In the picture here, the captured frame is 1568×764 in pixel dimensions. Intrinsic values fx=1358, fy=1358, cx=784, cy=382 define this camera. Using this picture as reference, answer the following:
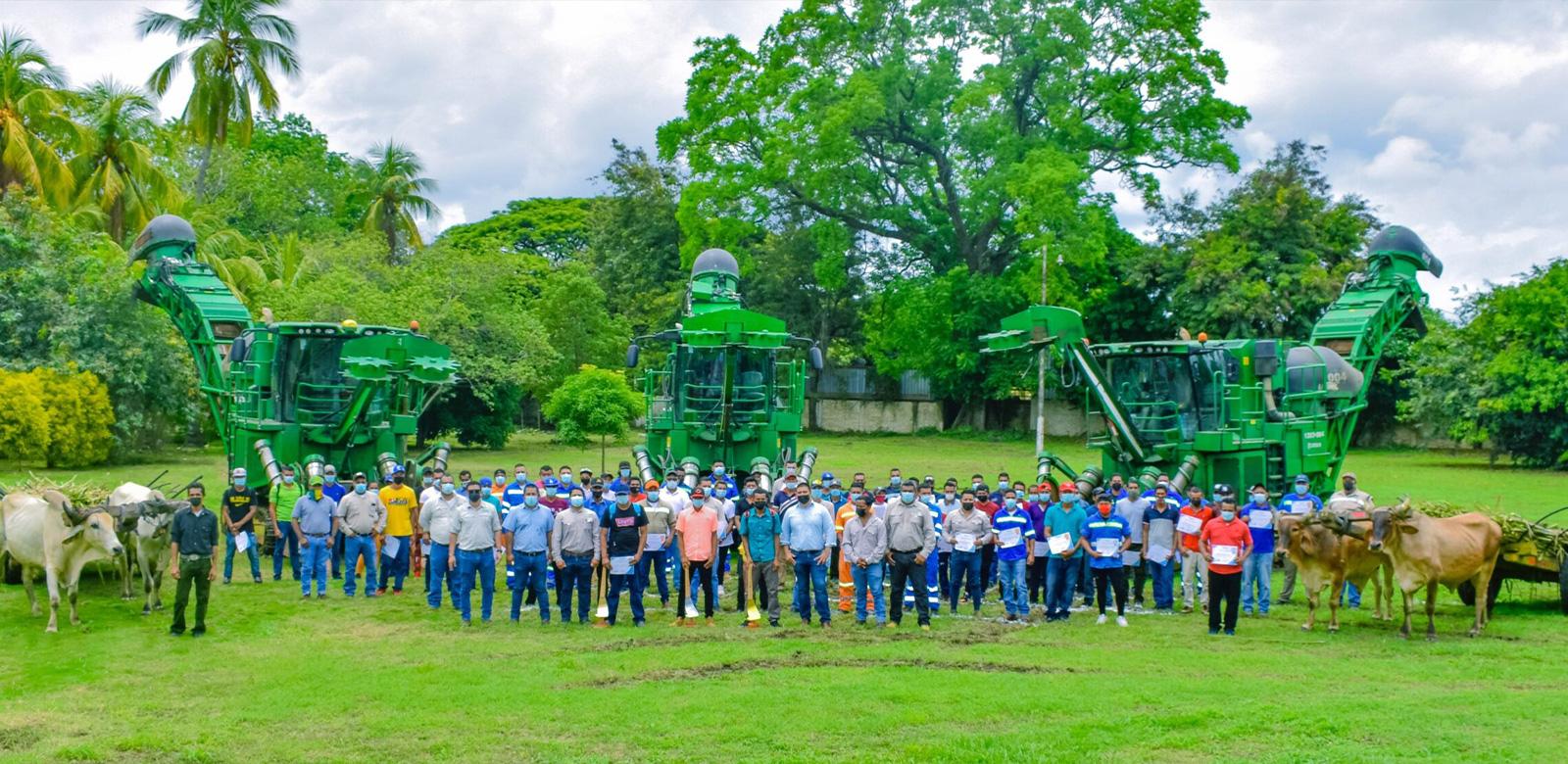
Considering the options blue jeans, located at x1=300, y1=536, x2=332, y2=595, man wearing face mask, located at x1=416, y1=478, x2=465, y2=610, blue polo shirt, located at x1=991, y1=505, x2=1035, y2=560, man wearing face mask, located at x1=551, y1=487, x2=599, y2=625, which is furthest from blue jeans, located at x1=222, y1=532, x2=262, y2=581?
blue polo shirt, located at x1=991, y1=505, x2=1035, y2=560

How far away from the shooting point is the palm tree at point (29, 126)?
34812mm

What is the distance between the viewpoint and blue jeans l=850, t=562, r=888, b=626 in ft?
46.3

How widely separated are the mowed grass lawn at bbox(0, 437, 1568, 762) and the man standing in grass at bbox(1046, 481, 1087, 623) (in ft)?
0.98

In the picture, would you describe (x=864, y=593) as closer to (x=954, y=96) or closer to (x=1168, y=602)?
(x=1168, y=602)

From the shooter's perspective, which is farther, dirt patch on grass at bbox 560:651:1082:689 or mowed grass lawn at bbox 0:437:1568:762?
dirt patch on grass at bbox 560:651:1082:689

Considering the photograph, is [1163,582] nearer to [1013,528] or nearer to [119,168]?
[1013,528]

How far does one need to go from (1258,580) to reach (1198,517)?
3.42 feet

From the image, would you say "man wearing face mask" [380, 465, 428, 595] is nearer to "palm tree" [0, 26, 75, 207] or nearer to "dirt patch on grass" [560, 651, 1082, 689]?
"dirt patch on grass" [560, 651, 1082, 689]

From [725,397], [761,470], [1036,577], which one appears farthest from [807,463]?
[1036,577]

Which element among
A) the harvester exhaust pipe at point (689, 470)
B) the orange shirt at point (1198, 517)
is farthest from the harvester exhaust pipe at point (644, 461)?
the orange shirt at point (1198, 517)

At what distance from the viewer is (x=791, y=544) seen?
1405 cm

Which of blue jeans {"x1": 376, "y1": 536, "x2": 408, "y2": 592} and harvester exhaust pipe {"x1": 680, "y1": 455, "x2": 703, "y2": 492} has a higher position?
harvester exhaust pipe {"x1": 680, "y1": 455, "x2": 703, "y2": 492}

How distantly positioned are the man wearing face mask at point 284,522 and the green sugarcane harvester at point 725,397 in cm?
528

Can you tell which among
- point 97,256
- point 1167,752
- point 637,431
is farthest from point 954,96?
point 1167,752
